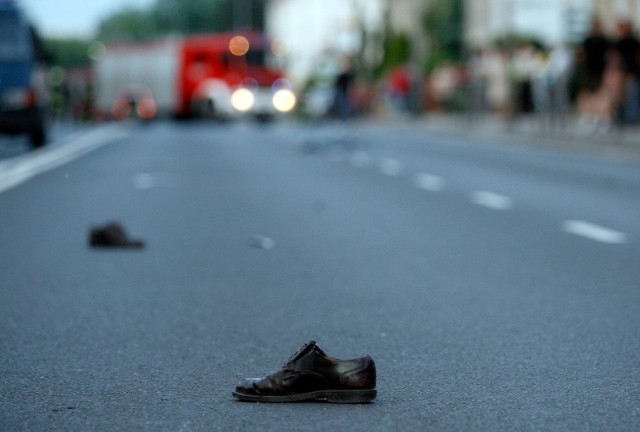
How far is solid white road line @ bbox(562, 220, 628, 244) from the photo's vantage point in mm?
12703

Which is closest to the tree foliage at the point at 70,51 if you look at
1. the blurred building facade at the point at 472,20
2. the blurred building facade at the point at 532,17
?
the blurred building facade at the point at 472,20

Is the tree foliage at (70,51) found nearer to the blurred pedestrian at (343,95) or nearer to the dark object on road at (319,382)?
the blurred pedestrian at (343,95)

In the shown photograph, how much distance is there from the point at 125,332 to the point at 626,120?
23647 mm

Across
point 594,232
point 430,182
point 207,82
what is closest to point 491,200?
point 430,182

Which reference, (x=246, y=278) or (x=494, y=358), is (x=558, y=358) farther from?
(x=246, y=278)

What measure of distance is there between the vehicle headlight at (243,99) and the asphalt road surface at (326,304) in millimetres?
41984

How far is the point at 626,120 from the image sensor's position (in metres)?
30.2

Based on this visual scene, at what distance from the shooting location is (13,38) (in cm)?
2994

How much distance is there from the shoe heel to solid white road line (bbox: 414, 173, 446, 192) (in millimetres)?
13793

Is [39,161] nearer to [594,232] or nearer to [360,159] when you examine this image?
[360,159]

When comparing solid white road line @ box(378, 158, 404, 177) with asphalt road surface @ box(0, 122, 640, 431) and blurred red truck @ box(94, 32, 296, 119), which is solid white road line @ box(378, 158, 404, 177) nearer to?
asphalt road surface @ box(0, 122, 640, 431)

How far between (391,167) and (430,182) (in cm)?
438

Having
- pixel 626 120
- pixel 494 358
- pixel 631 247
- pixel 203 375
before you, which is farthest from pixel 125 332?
pixel 626 120

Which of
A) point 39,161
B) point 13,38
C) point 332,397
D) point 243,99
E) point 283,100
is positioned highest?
point 332,397
